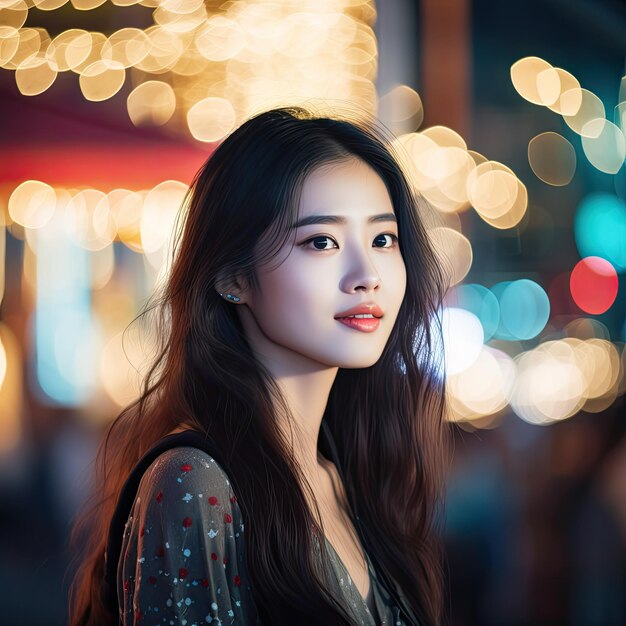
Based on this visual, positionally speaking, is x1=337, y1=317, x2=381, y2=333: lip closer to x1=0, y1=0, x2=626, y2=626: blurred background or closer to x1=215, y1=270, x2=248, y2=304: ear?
x1=215, y1=270, x2=248, y2=304: ear

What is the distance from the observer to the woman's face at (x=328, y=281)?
118 cm

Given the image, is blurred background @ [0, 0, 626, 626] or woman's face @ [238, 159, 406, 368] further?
blurred background @ [0, 0, 626, 626]

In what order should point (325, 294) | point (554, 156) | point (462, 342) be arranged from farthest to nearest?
point (554, 156), point (462, 342), point (325, 294)

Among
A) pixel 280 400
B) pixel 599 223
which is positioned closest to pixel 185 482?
pixel 280 400

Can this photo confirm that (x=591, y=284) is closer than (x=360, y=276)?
No

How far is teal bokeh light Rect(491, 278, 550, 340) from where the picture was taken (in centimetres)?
1206

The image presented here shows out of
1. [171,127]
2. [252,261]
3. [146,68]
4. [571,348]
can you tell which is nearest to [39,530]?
[171,127]

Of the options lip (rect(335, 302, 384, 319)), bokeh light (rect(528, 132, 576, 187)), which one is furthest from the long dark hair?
bokeh light (rect(528, 132, 576, 187))

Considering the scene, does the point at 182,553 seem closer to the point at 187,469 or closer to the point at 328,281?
the point at 187,469

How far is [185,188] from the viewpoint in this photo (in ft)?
13.9

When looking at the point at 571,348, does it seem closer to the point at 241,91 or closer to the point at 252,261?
the point at 241,91

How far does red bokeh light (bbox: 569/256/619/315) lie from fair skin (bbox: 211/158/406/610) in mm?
9421

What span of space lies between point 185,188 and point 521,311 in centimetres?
921

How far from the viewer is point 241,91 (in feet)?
15.3
